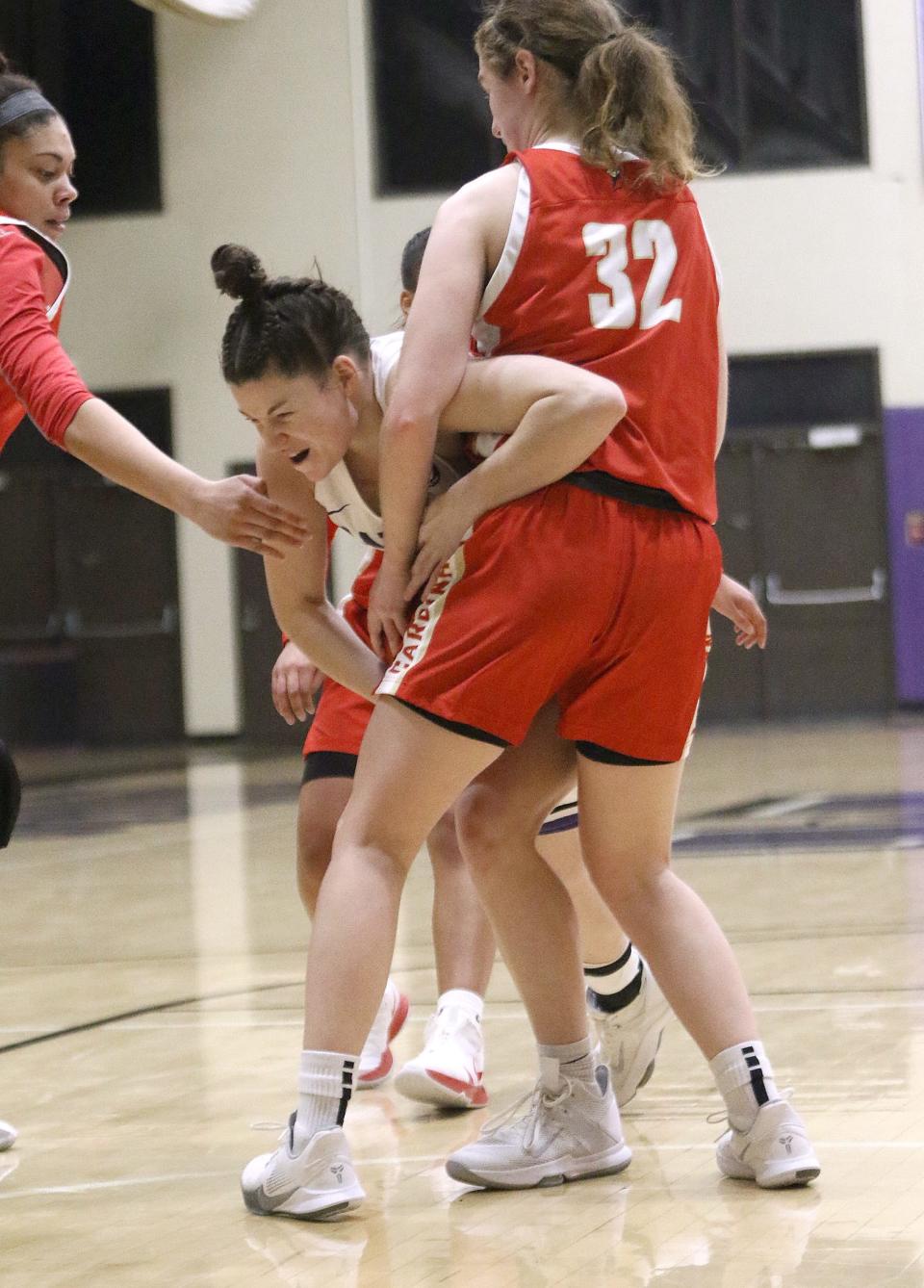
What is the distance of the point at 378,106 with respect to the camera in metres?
14.6

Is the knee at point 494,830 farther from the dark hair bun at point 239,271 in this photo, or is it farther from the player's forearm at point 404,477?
the dark hair bun at point 239,271

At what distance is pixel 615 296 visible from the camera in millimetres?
2391

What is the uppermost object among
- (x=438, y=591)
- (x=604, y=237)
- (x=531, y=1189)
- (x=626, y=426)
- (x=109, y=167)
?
(x=109, y=167)

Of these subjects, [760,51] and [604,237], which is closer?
[604,237]

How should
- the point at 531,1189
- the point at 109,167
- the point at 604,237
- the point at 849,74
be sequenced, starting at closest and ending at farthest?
the point at 604,237, the point at 531,1189, the point at 849,74, the point at 109,167

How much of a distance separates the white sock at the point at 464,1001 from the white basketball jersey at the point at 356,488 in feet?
3.08

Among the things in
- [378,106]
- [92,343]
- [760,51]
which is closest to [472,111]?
[378,106]

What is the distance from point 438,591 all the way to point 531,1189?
0.84 metres

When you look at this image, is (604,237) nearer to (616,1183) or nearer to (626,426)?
(626,426)

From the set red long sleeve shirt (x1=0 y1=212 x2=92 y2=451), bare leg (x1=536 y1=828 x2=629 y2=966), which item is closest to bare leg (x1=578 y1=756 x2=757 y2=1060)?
bare leg (x1=536 y1=828 x2=629 y2=966)

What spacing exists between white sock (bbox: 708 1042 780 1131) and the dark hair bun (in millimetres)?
1193

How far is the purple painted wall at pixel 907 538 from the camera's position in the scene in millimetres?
14102

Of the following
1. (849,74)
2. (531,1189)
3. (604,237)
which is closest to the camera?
(604,237)

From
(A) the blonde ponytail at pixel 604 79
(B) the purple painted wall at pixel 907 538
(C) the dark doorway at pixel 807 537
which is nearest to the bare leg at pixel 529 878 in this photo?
(A) the blonde ponytail at pixel 604 79
